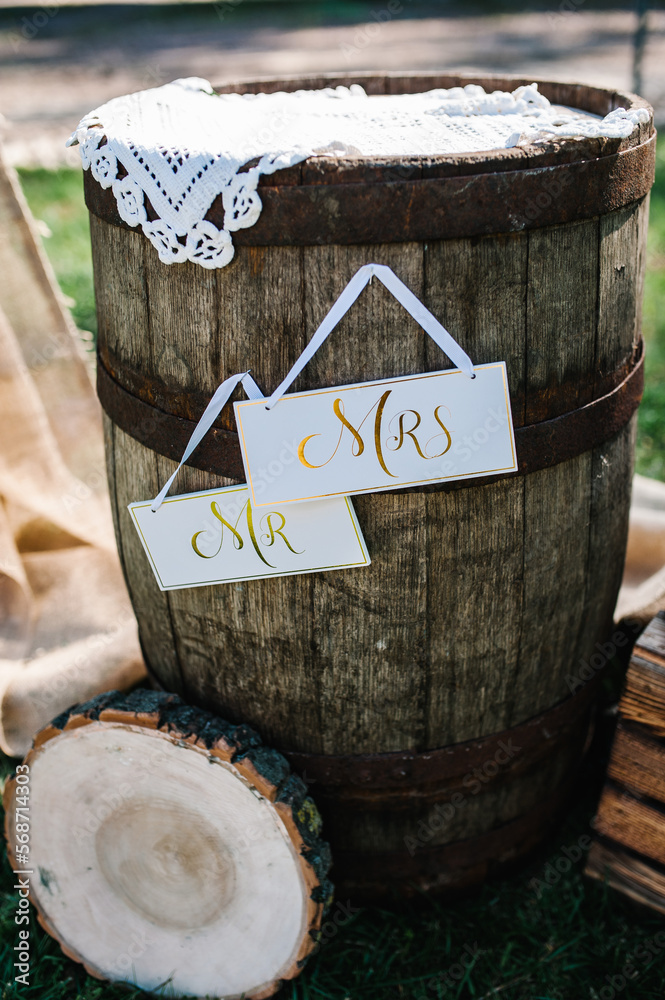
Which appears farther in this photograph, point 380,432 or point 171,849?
point 171,849

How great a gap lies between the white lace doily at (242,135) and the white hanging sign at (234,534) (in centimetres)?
24

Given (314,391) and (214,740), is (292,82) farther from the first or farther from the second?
(214,740)

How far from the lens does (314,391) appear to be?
1.20 metres

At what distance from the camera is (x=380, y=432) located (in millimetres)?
1211

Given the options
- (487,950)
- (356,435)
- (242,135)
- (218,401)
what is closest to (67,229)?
(242,135)

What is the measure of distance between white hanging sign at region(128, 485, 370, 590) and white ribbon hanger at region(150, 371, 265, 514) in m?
0.08

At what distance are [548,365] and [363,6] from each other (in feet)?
52.1

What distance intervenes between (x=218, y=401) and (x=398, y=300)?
0.30 m

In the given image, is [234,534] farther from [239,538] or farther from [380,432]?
[380,432]

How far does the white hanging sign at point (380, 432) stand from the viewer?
1.20 meters

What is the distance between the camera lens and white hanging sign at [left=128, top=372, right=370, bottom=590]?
50.4 inches

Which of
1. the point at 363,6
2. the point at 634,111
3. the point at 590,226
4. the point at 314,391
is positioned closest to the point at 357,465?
the point at 314,391

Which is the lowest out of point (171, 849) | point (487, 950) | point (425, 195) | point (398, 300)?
point (487, 950)

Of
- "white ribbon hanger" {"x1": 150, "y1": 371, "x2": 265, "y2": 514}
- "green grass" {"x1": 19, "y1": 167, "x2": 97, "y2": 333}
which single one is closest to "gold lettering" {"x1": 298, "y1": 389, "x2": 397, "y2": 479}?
"white ribbon hanger" {"x1": 150, "y1": 371, "x2": 265, "y2": 514}
